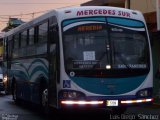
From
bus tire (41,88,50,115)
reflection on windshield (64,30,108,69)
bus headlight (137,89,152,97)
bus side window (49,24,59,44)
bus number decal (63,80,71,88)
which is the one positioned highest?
bus side window (49,24,59,44)

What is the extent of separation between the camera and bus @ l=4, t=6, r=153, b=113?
1298 centimetres

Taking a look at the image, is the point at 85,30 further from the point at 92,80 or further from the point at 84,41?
the point at 92,80

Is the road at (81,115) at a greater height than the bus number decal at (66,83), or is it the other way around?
the bus number decal at (66,83)

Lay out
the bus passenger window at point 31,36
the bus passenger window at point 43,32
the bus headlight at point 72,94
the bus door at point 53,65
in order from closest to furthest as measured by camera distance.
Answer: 1. the bus headlight at point 72,94
2. the bus door at point 53,65
3. the bus passenger window at point 43,32
4. the bus passenger window at point 31,36

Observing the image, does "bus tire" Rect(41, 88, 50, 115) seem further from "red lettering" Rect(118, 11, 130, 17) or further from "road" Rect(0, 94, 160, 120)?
"red lettering" Rect(118, 11, 130, 17)

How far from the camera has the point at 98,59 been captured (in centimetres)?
1309

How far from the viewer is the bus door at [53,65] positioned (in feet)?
44.2

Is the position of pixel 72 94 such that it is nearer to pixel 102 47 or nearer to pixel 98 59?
pixel 98 59

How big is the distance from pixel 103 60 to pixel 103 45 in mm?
421

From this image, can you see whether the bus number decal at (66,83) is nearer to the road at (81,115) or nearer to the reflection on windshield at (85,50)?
the reflection on windshield at (85,50)

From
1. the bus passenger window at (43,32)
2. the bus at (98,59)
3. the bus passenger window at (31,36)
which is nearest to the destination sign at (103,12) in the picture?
the bus at (98,59)

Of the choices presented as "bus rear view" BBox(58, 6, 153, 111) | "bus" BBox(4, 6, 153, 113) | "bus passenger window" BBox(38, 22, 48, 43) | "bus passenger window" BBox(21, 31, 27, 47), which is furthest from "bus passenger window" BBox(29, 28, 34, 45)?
"bus rear view" BBox(58, 6, 153, 111)

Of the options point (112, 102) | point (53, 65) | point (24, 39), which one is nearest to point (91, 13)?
point (53, 65)

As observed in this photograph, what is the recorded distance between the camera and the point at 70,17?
1343 cm
